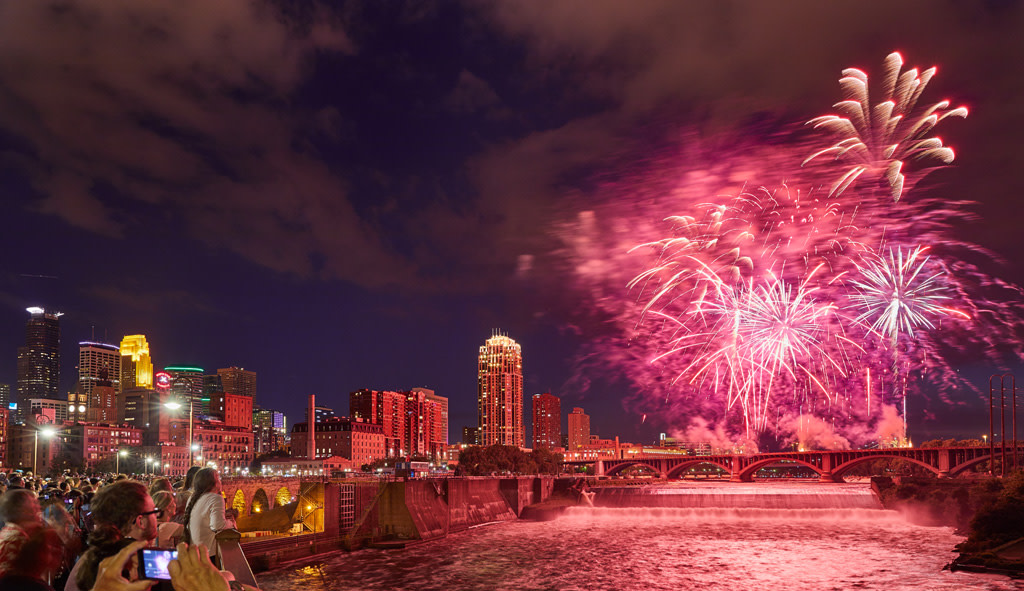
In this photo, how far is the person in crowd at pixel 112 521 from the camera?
612 centimetres

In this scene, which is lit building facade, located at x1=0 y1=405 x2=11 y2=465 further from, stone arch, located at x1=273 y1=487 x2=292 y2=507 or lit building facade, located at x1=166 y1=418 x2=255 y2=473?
stone arch, located at x1=273 y1=487 x2=292 y2=507

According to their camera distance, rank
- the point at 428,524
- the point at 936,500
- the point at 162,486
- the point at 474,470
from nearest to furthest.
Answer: the point at 162,486 → the point at 428,524 → the point at 936,500 → the point at 474,470

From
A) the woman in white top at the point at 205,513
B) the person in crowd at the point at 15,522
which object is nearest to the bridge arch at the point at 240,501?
the woman in white top at the point at 205,513

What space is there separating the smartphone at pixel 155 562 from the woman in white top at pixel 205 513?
3716 millimetres

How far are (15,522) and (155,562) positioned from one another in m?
1.65

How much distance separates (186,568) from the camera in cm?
520

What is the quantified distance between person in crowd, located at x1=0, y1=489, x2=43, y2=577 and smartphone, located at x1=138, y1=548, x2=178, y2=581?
3.86 ft

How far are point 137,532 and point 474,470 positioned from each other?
404 feet

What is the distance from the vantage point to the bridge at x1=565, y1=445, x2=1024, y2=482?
102 m

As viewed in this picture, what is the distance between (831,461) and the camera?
124 metres

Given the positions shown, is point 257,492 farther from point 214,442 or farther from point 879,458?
point 214,442

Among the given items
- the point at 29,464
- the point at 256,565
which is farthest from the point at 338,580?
the point at 29,464

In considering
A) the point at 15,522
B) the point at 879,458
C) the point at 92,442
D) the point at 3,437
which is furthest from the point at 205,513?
the point at 92,442

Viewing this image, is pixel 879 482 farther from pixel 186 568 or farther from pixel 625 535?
pixel 186 568
